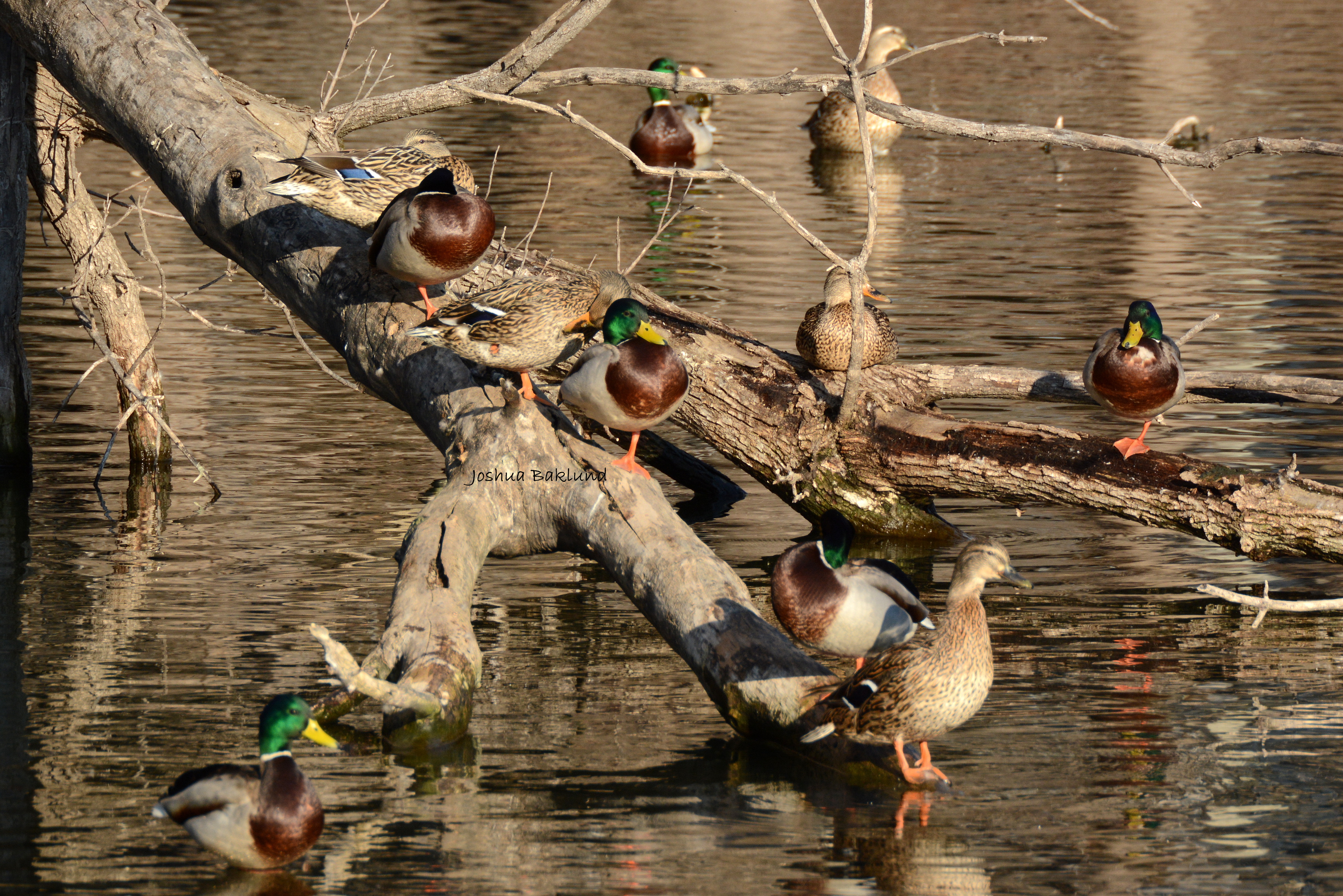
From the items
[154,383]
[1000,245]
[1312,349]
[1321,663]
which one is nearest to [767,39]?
[1000,245]

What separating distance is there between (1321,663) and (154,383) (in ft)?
21.9

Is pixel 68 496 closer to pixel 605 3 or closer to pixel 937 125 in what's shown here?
pixel 605 3

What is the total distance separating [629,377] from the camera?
632cm

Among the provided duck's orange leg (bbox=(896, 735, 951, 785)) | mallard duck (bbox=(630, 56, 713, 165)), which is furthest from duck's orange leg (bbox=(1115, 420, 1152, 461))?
mallard duck (bbox=(630, 56, 713, 165))

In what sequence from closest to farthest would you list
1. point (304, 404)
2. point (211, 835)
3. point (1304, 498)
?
point (211, 835) → point (1304, 498) → point (304, 404)

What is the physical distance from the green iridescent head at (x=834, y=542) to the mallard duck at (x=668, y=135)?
1432cm

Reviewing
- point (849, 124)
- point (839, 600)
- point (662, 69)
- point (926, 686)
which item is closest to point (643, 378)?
point (839, 600)

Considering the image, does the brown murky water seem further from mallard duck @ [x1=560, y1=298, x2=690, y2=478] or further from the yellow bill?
mallard duck @ [x1=560, y1=298, x2=690, y2=478]

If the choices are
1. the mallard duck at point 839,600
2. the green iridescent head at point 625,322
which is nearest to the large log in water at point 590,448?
the mallard duck at point 839,600

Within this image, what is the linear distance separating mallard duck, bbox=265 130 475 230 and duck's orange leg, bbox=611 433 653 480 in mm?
1295

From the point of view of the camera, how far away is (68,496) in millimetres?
8906

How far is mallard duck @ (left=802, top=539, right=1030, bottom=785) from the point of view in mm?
5219

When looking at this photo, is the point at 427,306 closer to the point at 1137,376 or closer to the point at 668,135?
the point at 1137,376

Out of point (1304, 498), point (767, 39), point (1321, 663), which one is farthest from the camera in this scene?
point (767, 39)
